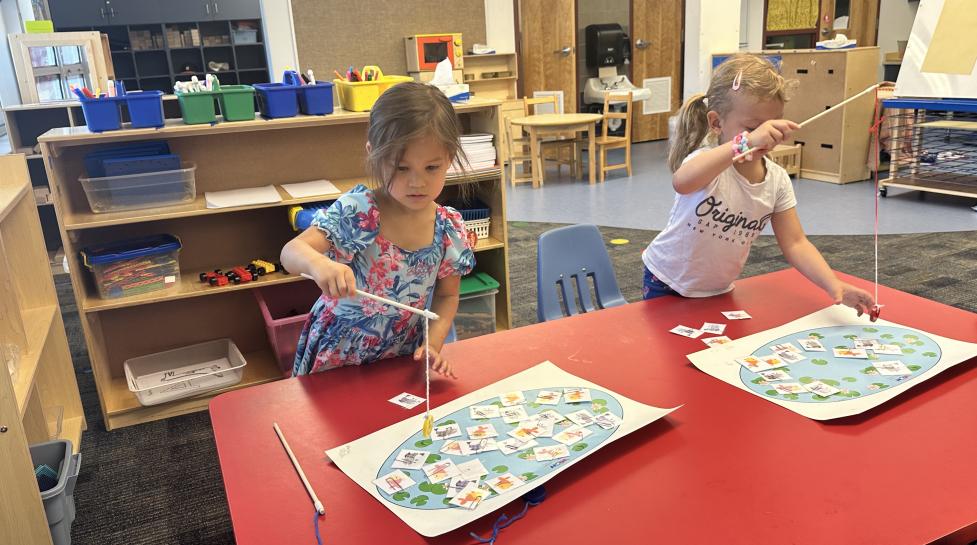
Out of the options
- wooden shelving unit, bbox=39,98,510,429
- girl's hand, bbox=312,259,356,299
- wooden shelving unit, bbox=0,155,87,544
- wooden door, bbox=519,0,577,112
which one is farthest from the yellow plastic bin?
wooden door, bbox=519,0,577,112

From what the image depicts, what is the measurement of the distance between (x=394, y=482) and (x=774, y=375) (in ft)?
2.49

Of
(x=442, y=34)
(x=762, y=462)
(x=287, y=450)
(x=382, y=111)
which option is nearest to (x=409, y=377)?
(x=287, y=450)

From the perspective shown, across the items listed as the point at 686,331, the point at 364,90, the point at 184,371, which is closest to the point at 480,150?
the point at 364,90

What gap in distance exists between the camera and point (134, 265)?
2836mm

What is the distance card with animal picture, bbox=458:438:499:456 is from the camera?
3.84ft

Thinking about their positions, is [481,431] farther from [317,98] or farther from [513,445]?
[317,98]

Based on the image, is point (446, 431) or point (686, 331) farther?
point (686, 331)

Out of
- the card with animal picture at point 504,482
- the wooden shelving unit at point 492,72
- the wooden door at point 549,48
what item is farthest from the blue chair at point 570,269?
the wooden door at point 549,48

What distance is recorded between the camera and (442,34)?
7.98 meters

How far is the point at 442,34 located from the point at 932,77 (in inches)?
260

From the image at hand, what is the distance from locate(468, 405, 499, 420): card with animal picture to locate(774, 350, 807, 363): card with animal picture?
60 cm

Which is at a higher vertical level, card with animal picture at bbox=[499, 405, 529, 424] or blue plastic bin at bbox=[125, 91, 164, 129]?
blue plastic bin at bbox=[125, 91, 164, 129]

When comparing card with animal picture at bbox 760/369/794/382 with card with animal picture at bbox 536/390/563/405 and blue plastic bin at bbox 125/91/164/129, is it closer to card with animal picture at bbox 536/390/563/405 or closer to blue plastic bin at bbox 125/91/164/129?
card with animal picture at bbox 536/390/563/405

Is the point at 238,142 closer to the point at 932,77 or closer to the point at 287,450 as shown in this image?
the point at 287,450
